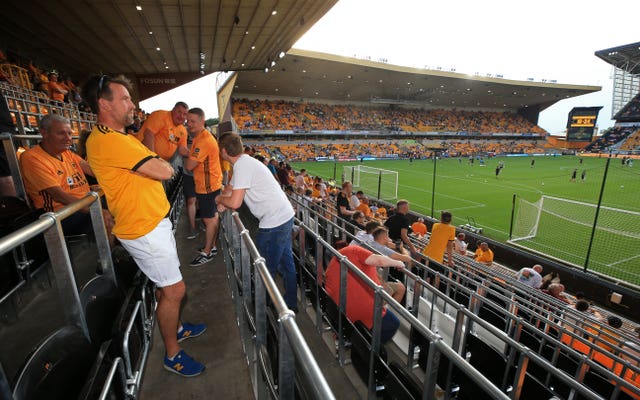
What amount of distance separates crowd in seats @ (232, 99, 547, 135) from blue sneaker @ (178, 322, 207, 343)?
144 feet

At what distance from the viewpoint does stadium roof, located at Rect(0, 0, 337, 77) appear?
11062 mm

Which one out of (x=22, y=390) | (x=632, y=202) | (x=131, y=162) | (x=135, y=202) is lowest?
(x=632, y=202)

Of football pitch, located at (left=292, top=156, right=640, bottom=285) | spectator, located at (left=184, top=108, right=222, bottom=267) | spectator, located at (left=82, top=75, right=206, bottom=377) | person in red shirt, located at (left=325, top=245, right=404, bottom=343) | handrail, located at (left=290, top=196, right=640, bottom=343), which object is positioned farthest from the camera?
football pitch, located at (left=292, top=156, right=640, bottom=285)

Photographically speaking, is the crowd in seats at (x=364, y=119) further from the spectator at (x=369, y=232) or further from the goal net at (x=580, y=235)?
the spectator at (x=369, y=232)

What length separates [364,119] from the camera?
54688mm

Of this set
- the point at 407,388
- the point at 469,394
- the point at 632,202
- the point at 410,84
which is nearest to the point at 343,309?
the point at 407,388

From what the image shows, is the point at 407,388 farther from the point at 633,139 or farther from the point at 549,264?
the point at 633,139

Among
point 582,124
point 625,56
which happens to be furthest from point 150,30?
point 582,124

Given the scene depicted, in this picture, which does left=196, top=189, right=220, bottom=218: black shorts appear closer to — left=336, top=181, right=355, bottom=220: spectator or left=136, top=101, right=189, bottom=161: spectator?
left=136, top=101, right=189, bottom=161: spectator

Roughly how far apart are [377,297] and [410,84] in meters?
49.0

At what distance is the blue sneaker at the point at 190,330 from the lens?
257cm

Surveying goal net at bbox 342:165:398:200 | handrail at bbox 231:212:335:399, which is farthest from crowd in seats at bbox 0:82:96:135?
goal net at bbox 342:165:398:200

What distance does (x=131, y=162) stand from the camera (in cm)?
187

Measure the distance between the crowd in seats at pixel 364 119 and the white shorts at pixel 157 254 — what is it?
44.3m
